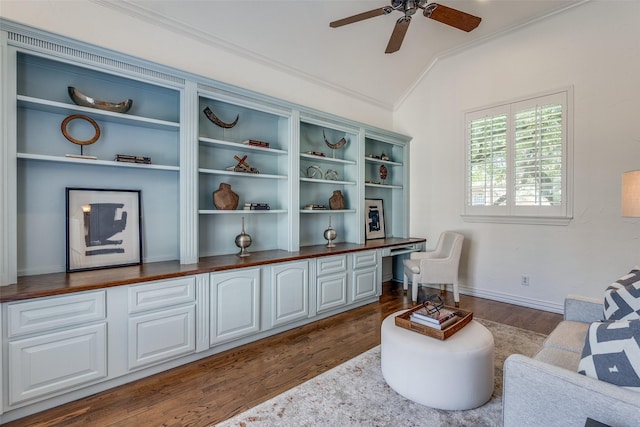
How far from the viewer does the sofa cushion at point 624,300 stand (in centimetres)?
156

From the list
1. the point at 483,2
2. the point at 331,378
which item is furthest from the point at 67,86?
the point at 483,2

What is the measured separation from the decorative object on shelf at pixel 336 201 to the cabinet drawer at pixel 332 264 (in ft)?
2.63

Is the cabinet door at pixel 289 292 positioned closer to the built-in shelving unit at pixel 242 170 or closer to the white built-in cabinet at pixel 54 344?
the built-in shelving unit at pixel 242 170

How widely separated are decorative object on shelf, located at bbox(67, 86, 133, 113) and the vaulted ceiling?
850mm

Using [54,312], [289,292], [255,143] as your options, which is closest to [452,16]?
[255,143]

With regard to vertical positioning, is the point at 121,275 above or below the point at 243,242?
below

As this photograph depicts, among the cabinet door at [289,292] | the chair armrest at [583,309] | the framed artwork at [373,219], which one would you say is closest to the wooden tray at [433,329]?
the chair armrest at [583,309]

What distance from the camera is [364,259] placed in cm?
389

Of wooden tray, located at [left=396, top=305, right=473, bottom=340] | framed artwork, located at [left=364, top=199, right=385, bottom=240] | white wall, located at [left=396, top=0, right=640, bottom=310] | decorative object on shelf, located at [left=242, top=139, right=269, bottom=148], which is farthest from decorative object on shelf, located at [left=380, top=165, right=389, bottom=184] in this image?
wooden tray, located at [left=396, top=305, right=473, bottom=340]

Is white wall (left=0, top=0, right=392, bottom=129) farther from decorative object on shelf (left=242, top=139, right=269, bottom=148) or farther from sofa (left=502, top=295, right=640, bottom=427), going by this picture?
sofa (left=502, top=295, right=640, bottom=427)

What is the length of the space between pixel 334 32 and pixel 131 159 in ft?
8.62

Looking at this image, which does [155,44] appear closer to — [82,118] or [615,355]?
[82,118]

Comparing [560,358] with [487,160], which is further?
[487,160]

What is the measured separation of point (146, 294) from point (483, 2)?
454 centimetres
